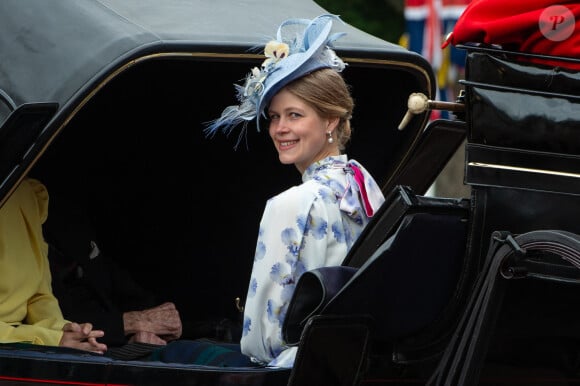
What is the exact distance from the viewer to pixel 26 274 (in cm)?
395

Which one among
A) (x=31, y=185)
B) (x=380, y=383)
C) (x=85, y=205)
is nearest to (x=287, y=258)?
(x=380, y=383)

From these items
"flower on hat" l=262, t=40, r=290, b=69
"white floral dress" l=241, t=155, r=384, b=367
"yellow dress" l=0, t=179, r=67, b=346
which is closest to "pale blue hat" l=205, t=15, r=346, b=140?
"flower on hat" l=262, t=40, r=290, b=69

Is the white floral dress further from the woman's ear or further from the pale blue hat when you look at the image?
the pale blue hat

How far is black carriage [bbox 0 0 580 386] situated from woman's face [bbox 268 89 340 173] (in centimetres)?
19

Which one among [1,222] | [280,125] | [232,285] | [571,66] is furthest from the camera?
[232,285]

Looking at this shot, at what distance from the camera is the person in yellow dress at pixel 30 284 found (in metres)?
3.85

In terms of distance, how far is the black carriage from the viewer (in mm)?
3014

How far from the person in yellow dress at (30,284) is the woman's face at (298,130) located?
0.93 m

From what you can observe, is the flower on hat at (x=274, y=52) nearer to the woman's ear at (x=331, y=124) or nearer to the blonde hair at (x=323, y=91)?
the blonde hair at (x=323, y=91)

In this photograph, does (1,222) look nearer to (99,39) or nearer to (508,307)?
(99,39)

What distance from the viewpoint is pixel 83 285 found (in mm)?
4359

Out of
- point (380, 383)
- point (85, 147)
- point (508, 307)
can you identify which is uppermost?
point (85, 147)

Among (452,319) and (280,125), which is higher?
(280,125)

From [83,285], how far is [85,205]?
1.24 ft
